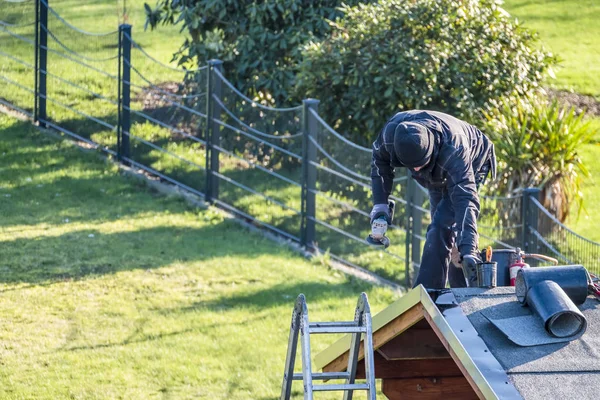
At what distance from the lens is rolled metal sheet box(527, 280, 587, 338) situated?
471 cm

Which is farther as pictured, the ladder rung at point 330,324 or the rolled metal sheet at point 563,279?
the rolled metal sheet at point 563,279

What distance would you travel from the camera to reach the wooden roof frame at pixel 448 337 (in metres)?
4.27

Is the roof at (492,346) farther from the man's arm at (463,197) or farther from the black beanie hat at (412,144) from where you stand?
the black beanie hat at (412,144)

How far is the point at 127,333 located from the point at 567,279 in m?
4.45

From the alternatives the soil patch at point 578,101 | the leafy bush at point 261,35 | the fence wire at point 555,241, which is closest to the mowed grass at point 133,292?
the fence wire at point 555,241

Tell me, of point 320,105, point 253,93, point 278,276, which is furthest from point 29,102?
point 278,276

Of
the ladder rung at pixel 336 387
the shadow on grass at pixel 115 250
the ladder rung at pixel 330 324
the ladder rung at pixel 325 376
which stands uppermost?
the ladder rung at pixel 330 324

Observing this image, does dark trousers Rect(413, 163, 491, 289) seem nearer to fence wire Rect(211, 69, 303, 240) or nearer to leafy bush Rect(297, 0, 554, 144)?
leafy bush Rect(297, 0, 554, 144)

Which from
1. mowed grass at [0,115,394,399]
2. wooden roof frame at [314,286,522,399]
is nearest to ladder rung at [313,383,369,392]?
wooden roof frame at [314,286,522,399]

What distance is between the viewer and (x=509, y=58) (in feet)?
39.1

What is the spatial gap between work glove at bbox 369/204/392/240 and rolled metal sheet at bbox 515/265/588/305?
1291 mm

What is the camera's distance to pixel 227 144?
12406mm

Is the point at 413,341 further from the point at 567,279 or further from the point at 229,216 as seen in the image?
the point at 229,216

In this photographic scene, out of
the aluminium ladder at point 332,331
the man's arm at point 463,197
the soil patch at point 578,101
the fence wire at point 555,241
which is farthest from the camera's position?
the soil patch at point 578,101
